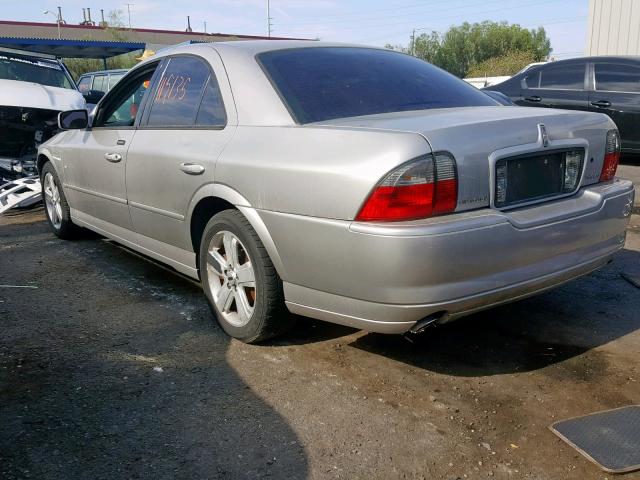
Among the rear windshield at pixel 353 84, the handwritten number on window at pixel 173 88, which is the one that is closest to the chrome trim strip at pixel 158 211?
the handwritten number on window at pixel 173 88

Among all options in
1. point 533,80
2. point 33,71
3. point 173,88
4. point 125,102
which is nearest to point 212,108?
point 173,88

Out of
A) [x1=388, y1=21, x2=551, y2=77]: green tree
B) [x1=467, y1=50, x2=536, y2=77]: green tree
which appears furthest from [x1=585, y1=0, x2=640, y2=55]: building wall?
[x1=388, y1=21, x2=551, y2=77]: green tree

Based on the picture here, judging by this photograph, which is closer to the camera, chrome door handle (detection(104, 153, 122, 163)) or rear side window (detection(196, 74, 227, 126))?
rear side window (detection(196, 74, 227, 126))

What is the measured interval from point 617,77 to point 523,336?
22.5ft

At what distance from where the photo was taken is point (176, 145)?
11.9ft

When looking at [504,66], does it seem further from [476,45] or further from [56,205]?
[56,205]

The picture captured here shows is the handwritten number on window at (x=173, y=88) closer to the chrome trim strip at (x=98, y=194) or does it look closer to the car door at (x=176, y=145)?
the car door at (x=176, y=145)

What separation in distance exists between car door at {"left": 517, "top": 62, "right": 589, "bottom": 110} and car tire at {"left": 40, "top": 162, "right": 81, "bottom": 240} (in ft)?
22.3

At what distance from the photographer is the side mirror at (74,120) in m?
4.83

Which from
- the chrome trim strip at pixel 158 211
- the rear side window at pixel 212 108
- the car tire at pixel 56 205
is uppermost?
the rear side window at pixel 212 108

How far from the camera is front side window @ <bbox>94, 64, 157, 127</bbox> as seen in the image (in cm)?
430

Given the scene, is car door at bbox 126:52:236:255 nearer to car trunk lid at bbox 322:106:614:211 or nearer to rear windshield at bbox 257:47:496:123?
rear windshield at bbox 257:47:496:123

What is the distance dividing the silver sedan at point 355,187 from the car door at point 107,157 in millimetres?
145

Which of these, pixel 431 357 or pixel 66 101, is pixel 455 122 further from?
pixel 66 101
